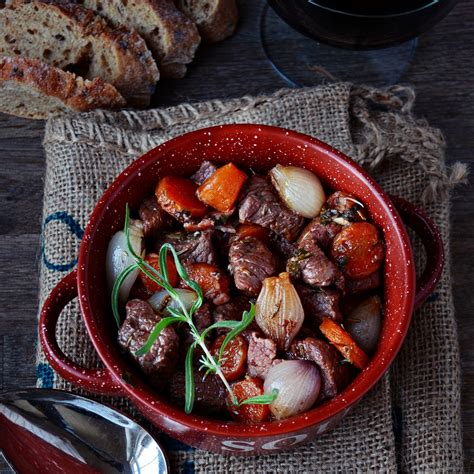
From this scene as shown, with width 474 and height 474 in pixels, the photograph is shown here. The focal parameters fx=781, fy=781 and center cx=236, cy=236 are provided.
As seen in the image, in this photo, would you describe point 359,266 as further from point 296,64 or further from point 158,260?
point 296,64

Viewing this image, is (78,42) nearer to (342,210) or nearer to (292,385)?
(342,210)

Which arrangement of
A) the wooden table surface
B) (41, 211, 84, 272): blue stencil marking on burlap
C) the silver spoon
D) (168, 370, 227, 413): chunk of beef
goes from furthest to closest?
1. the wooden table surface
2. (41, 211, 84, 272): blue stencil marking on burlap
3. the silver spoon
4. (168, 370, 227, 413): chunk of beef

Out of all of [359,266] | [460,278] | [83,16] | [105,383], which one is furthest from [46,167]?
[460,278]

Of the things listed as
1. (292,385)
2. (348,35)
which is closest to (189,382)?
(292,385)

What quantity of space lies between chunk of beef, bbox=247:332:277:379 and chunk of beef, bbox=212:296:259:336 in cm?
4

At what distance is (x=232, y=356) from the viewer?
166 centimetres

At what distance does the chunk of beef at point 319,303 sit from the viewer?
1.66 m

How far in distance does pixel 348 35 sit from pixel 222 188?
1.98 feet

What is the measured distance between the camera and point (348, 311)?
1739 millimetres

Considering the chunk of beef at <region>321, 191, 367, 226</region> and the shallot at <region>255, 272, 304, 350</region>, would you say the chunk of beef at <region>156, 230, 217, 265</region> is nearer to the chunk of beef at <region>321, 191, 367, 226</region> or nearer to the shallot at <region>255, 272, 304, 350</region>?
the shallot at <region>255, 272, 304, 350</region>

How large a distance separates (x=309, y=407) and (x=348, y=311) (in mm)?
239

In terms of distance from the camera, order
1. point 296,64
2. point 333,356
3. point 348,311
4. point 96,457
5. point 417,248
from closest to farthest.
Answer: point 333,356, point 348,311, point 96,457, point 417,248, point 296,64

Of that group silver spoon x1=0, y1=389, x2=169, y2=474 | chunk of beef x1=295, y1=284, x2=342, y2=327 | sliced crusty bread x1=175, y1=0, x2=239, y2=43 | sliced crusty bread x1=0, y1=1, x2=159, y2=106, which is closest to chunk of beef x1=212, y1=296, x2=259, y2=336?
chunk of beef x1=295, y1=284, x2=342, y2=327

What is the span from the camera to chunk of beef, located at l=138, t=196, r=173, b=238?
1780mm
